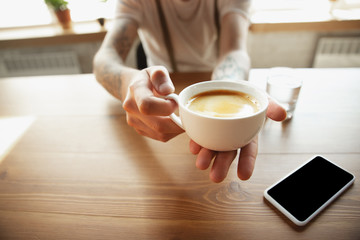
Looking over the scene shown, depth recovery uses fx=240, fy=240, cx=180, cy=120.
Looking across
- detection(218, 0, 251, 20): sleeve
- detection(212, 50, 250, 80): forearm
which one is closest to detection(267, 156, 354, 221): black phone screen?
detection(212, 50, 250, 80): forearm

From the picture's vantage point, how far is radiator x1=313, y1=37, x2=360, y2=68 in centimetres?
246

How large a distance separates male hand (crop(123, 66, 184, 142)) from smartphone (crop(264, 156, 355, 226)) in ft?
0.98

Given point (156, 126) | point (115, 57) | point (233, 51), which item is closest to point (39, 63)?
point (115, 57)

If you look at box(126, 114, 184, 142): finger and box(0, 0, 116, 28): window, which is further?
box(0, 0, 116, 28): window

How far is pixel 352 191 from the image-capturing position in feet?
1.89

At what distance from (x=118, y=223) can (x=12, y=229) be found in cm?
25

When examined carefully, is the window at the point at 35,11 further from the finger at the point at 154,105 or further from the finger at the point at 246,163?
the finger at the point at 246,163

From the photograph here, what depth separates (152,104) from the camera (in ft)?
1.77

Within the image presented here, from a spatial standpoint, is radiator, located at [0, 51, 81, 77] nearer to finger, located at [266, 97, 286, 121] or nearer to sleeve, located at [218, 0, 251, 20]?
sleeve, located at [218, 0, 251, 20]

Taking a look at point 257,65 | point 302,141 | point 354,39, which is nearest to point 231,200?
point 302,141

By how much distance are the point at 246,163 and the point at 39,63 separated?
302cm

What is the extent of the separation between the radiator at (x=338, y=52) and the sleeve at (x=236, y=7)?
1597 millimetres

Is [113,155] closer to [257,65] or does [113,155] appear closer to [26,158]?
[26,158]

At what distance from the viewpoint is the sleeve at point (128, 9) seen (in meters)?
1.32
